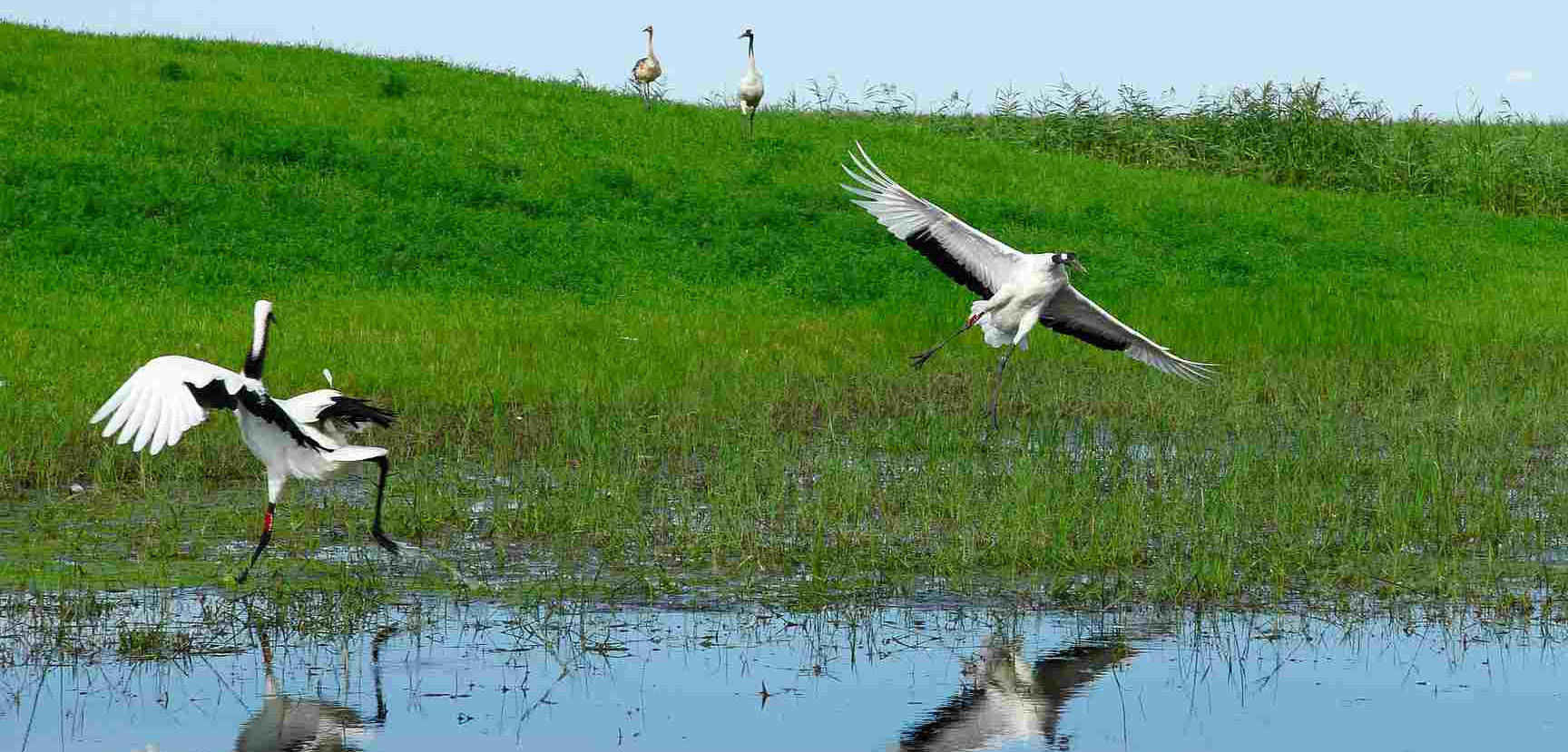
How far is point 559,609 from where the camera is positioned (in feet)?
22.4

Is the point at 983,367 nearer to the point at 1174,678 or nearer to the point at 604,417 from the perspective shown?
the point at 604,417

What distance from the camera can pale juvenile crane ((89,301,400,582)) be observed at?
666 cm

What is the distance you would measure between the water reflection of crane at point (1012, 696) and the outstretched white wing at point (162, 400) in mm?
2921

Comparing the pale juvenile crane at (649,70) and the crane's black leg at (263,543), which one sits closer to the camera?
the crane's black leg at (263,543)

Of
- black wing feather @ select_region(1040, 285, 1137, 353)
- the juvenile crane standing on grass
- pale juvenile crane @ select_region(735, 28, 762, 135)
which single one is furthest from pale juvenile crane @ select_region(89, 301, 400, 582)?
pale juvenile crane @ select_region(735, 28, 762, 135)

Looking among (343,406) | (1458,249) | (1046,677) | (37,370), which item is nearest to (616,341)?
(37,370)

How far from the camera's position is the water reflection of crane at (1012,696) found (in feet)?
Result: 18.1

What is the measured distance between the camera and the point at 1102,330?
1237cm

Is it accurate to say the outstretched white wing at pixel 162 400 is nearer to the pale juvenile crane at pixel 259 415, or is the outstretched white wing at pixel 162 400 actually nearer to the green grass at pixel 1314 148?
the pale juvenile crane at pixel 259 415

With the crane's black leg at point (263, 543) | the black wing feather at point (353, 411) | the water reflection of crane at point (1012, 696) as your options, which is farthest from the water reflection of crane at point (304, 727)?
the black wing feather at point (353, 411)

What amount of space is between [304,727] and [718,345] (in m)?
9.81

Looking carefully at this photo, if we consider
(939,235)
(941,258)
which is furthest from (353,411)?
(941,258)

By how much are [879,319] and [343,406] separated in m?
9.92

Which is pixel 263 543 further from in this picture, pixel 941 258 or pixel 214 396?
pixel 941 258
